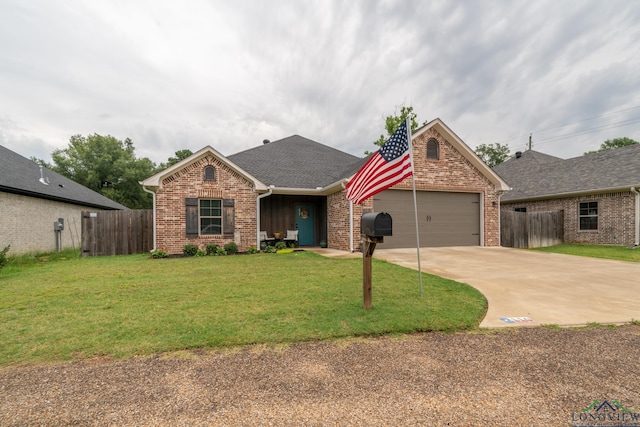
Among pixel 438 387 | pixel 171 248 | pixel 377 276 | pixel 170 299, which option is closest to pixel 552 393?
pixel 438 387

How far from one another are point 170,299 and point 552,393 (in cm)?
509

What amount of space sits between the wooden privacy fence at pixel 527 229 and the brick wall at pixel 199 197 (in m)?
12.0

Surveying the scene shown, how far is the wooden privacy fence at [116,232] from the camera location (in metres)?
10.9

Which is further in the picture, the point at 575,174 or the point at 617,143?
the point at 617,143

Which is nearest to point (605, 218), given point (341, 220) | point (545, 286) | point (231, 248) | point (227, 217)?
point (545, 286)

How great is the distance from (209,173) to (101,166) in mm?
30080

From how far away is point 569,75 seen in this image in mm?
13516

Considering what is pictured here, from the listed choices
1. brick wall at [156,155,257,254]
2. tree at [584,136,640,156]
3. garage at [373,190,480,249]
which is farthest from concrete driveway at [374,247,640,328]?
tree at [584,136,640,156]

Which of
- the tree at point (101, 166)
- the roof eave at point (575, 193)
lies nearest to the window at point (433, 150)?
the roof eave at point (575, 193)

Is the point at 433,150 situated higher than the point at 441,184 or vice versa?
the point at 433,150

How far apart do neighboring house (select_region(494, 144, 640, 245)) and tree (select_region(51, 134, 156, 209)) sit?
38.6 m

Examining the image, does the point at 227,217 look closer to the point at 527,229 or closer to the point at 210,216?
the point at 210,216

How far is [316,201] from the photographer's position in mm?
14172

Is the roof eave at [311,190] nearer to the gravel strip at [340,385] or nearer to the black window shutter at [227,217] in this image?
the black window shutter at [227,217]
